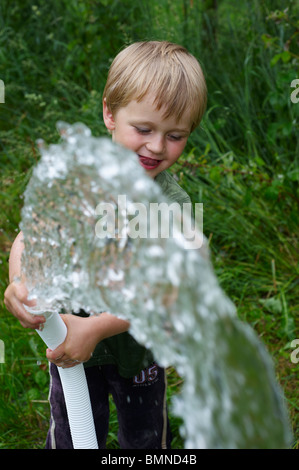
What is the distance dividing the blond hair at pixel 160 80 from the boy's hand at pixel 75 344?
55cm

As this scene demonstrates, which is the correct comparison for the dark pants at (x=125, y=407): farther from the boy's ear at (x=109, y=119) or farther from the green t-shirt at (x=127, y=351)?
the boy's ear at (x=109, y=119)

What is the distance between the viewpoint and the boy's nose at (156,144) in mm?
1401

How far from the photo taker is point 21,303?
3.89 ft

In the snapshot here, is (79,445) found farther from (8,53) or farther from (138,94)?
(8,53)

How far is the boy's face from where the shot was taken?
4.61 feet

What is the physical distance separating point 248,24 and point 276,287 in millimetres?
1471

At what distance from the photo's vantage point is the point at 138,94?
55.6 inches

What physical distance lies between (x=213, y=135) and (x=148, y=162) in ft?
5.28

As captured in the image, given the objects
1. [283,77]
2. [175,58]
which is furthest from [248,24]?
[175,58]

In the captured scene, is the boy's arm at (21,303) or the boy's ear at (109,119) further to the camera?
the boy's ear at (109,119)

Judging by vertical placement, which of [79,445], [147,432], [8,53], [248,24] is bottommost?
[147,432]

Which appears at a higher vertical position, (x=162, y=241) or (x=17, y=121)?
(x=162, y=241)

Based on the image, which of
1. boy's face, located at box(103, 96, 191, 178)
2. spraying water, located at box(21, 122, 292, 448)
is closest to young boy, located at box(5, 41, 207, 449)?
boy's face, located at box(103, 96, 191, 178)

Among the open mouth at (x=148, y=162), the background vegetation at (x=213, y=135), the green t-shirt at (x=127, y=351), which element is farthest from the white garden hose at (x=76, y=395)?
the background vegetation at (x=213, y=135)
